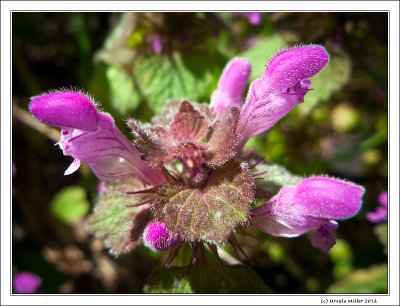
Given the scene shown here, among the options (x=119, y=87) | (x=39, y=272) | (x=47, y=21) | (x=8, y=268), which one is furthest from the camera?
(x=47, y=21)

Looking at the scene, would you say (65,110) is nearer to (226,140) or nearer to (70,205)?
(226,140)

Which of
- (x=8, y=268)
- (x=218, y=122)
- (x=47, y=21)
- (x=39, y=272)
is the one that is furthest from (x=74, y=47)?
(x=218, y=122)

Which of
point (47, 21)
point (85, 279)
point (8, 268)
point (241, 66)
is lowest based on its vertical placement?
point (85, 279)

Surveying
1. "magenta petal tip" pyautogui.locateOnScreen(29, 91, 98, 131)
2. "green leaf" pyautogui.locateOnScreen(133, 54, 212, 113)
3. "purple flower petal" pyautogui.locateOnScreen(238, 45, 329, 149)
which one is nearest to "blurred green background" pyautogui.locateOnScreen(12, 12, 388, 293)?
"green leaf" pyautogui.locateOnScreen(133, 54, 212, 113)

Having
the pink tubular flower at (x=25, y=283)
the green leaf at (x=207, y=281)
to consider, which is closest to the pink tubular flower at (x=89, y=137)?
the green leaf at (x=207, y=281)

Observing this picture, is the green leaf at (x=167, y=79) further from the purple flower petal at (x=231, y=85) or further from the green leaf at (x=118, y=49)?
the purple flower petal at (x=231, y=85)

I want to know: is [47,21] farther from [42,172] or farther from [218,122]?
[218,122]
